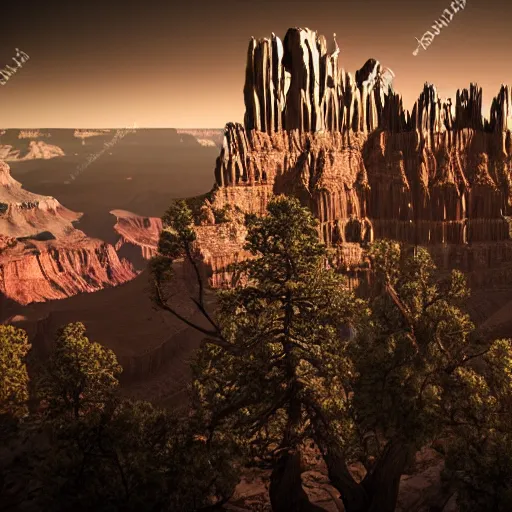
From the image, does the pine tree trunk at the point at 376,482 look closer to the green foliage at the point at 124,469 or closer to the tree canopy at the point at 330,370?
the tree canopy at the point at 330,370

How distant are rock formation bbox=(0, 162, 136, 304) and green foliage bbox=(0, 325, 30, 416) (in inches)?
3660

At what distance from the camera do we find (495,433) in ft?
56.6

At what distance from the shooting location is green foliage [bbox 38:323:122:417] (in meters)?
22.3

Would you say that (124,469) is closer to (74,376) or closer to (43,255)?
(74,376)

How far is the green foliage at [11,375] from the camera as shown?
90.7 ft

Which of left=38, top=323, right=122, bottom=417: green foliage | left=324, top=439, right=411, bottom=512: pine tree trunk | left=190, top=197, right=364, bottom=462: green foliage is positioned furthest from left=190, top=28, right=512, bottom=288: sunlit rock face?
left=324, top=439, right=411, bottom=512: pine tree trunk

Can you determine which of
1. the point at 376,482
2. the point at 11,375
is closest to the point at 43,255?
the point at 11,375

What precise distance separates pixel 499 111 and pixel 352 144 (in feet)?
70.2

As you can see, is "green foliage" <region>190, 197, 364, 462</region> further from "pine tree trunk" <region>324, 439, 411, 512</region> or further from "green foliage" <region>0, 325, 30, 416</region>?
"green foliage" <region>0, 325, 30, 416</region>

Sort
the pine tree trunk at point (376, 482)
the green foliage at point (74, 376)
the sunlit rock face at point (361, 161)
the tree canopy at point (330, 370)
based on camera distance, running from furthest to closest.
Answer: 1. the sunlit rock face at point (361, 161)
2. the green foliage at point (74, 376)
3. the pine tree trunk at point (376, 482)
4. the tree canopy at point (330, 370)

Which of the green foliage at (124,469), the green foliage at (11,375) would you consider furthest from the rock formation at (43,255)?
the green foliage at (124,469)

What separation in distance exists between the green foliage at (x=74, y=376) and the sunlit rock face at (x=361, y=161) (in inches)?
1841

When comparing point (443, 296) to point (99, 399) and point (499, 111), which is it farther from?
point (499, 111)

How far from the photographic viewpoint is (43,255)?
13212 cm
